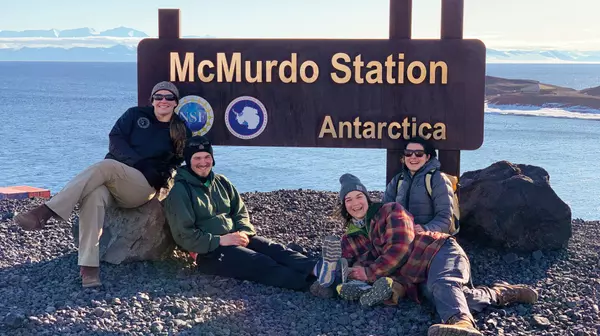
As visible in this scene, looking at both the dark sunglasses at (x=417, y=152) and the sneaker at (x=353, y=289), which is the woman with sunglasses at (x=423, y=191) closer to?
the dark sunglasses at (x=417, y=152)

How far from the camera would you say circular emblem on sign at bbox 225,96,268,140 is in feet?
24.9

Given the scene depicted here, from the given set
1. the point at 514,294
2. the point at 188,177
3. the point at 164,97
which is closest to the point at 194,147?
the point at 188,177

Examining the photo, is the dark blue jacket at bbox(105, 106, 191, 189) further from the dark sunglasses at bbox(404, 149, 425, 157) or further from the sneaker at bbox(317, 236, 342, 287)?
the dark sunglasses at bbox(404, 149, 425, 157)

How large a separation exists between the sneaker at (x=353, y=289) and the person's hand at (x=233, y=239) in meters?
0.95

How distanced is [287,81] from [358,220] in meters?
2.20

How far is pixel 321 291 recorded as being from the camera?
19.1 feet

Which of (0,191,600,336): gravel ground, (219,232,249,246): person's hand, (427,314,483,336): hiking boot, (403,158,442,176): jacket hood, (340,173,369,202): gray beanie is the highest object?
(403,158,442,176): jacket hood

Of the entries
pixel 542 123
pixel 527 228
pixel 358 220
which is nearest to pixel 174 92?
pixel 358 220

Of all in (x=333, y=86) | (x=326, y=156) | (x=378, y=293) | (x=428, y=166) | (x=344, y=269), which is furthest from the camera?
(x=326, y=156)

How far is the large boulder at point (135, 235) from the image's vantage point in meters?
6.33

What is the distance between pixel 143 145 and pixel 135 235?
0.74 metres

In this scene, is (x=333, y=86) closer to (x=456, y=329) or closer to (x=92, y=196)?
(x=92, y=196)

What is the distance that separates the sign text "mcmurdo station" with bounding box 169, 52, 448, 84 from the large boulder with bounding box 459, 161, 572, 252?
3.83 feet

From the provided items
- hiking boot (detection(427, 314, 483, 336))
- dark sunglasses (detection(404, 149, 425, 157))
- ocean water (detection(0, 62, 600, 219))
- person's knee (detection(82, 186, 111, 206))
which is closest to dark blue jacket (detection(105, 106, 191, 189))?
person's knee (detection(82, 186, 111, 206))
